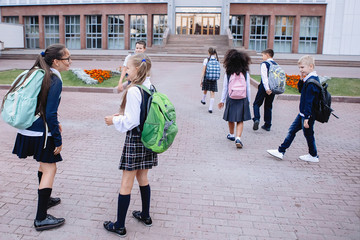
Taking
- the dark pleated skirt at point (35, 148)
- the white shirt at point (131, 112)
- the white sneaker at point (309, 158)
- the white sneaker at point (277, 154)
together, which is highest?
the white shirt at point (131, 112)

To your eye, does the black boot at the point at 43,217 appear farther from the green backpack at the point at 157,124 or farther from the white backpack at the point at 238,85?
the white backpack at the point at 238,85

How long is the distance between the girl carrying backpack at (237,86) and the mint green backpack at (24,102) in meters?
3.80

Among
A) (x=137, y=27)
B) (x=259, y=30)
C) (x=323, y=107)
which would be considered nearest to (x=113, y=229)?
(x=323, y=107)

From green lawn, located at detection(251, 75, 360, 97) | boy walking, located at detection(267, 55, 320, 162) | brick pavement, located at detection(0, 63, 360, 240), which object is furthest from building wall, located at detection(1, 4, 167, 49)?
boy walking, located at detection(267, 55, 320, 162)

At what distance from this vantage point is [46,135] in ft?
10.2

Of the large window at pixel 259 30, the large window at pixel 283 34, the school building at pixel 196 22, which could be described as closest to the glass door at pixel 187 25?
the school building at pixel 196 22

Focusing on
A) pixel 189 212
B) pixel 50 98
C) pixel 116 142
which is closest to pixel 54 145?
pixel 50 98

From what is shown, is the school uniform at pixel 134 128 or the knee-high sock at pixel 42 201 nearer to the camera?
the school uniform at pixel 134 128

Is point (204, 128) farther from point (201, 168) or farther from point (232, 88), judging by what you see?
point (201, 168)

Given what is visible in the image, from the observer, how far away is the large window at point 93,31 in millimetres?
36688

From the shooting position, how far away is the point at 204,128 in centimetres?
754

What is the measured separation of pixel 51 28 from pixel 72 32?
2714mm

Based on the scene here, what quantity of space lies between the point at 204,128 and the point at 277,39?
30504 mm

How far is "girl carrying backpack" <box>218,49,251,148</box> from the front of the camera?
6.01m
